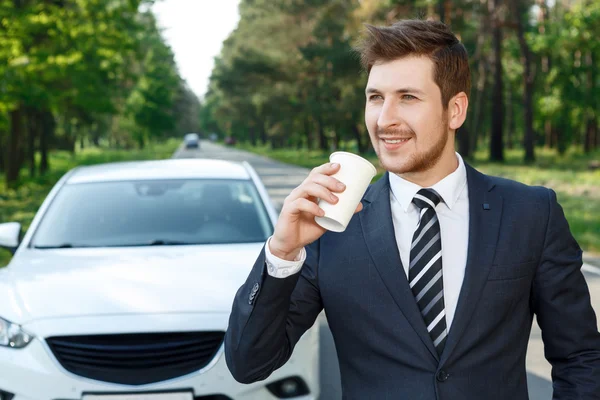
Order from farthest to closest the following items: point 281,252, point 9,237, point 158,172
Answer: point 158,172
point 9,237
point 281,252

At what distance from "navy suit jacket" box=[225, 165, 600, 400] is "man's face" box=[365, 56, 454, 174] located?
0.56 feet

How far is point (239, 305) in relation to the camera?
6.56 ft

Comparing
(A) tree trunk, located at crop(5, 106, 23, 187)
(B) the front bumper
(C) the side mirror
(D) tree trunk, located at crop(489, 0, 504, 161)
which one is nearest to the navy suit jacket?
(B) the front bumper

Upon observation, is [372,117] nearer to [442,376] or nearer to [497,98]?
[442,376]

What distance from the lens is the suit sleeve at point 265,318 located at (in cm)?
196

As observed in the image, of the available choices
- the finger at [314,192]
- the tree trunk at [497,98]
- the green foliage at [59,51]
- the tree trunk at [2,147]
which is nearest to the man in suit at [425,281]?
the finger at [314,192]

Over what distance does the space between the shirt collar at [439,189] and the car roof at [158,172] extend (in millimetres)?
3364

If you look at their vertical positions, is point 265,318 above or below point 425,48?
below

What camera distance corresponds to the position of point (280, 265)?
1.94 m

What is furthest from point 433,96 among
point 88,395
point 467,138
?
point 467,138

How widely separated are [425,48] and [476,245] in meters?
0.51

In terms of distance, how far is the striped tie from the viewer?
2.00 m

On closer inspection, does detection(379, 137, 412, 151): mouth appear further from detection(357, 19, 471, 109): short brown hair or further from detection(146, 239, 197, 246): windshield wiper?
detection(146, 239, 197, 246): windshield wiper

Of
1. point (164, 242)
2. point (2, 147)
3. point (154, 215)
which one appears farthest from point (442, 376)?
point (2, 147)
